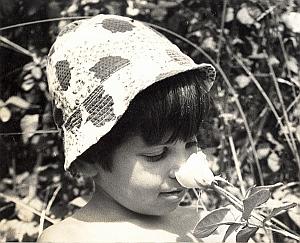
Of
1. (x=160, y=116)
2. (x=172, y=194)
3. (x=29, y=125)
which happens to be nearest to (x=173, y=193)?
(x=172, y=194)

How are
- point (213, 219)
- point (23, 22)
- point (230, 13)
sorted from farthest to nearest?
point (230, 13)
point (23, 22)
point (213, 219)

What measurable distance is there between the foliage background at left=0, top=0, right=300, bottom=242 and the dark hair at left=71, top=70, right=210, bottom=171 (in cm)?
24

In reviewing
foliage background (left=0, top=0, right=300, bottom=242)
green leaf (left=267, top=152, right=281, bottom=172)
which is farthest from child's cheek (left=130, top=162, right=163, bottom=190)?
green leaf (left=267, top=152, right=281, bottom=172)

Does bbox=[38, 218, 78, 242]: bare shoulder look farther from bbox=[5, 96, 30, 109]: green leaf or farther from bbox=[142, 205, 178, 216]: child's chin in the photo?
bbox=[5, 96, 30, 109]: green leaf

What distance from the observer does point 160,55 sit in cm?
85

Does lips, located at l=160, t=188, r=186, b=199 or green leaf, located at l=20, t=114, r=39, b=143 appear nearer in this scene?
lips, located at l=160, t=188, r=186, b=199

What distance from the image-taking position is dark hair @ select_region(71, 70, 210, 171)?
0.83 meters

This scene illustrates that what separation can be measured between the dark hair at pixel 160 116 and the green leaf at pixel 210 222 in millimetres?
106

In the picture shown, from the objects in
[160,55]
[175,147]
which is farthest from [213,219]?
[160,55]

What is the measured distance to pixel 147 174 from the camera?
85cm

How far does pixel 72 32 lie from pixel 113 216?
0.24 m

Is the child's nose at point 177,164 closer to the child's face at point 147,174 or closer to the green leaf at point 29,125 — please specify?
the child's face at point 147,174

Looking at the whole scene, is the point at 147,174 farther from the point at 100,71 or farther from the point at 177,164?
the point at 100,71

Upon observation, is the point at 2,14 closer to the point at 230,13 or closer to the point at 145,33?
the point at 145,33
